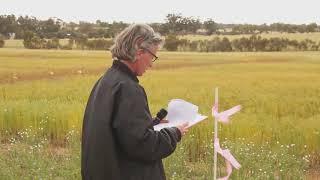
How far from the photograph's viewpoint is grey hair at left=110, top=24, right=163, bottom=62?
357 cm

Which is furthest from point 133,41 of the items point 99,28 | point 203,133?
point 99,28

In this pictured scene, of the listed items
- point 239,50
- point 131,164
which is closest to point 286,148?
point 131,164

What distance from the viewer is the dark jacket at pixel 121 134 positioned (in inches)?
137

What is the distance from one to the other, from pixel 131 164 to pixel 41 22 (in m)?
71.4

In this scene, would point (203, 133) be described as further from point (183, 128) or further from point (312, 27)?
point (312, 27)

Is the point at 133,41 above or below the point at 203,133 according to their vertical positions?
above

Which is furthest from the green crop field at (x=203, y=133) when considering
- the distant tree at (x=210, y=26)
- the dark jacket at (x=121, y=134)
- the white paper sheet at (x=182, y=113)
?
the distant tree at (x=210, y=26)

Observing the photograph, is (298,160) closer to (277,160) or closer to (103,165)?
(277,160)

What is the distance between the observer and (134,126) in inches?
136

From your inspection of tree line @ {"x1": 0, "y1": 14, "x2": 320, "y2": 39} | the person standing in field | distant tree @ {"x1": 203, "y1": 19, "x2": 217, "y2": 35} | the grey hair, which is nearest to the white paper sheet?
the person standing in field

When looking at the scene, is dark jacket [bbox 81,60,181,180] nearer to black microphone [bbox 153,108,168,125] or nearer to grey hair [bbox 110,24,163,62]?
grey hair [bbox 110,24,163,62]

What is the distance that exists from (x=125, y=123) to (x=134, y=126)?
53mm

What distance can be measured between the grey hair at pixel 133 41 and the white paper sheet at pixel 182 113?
535 millimetres

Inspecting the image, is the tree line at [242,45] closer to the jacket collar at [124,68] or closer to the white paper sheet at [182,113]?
the white paper sheet at [182,113]
